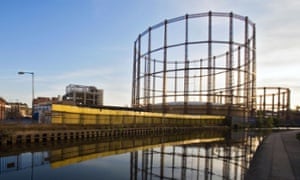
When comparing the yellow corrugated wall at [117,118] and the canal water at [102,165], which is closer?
the canal water at [102,165]

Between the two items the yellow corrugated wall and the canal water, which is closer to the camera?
the canal water

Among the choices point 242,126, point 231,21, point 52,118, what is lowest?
point 242,126

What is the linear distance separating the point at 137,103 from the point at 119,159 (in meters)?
52.1

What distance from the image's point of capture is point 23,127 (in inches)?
1261

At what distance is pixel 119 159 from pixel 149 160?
260cm

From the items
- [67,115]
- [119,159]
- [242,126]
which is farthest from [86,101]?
[119,159]

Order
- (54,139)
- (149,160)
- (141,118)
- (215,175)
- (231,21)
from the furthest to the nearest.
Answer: (231,21) < (141,118) < (54,139) < (149,160) < (215,175)

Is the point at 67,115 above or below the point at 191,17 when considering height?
below

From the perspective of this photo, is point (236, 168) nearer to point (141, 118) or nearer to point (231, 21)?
point (141, 118)

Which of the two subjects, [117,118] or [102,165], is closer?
[102,165]

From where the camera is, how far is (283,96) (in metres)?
111

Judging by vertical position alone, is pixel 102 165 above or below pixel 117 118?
below

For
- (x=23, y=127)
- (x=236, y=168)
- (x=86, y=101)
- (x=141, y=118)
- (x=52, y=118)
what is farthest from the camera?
(x=86, y=101)

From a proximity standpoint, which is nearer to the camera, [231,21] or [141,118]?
[141,118]
